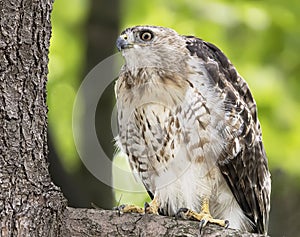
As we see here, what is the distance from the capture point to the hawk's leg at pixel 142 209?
3.97 m

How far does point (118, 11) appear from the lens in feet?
21.2

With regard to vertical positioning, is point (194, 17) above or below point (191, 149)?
above

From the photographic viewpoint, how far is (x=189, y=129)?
14.8 feet

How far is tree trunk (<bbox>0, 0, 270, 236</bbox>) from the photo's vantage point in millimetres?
3328

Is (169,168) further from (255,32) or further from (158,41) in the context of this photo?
(255,32)

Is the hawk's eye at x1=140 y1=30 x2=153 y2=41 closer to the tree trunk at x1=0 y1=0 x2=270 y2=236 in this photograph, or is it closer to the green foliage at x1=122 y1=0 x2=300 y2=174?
the tree trunk at x1=0 y1=0 x2=270 y2=236

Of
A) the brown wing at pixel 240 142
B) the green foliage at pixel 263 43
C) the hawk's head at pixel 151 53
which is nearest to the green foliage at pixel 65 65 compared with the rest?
the green foliage at pixel 263 43

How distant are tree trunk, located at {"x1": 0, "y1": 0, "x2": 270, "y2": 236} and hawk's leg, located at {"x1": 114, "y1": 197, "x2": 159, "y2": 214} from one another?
40 cm

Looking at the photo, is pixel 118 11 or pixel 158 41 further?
pixel 118 11

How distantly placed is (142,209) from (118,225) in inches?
34.3

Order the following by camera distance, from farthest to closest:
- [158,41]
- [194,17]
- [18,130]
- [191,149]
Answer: [194,17], [158,41], [191,149], [18,130]

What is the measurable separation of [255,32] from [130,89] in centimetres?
267

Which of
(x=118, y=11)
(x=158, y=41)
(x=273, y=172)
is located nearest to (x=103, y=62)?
(x=118, y=11)

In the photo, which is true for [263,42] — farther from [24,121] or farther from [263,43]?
[24,121]
